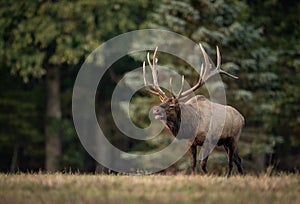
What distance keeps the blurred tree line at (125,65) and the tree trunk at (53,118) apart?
0.04m

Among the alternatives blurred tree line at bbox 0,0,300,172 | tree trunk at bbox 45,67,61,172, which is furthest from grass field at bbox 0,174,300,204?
tree trunk at bbox 45,67,61,172

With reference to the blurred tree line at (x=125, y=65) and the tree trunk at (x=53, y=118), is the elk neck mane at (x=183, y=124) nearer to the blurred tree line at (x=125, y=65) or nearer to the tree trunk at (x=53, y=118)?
the blurred tree line at (x=125, y=65)

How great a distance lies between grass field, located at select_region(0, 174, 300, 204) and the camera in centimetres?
838

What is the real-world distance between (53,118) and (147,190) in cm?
1843

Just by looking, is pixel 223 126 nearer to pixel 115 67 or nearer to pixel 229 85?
pixel 229 85

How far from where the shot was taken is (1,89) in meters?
27.8

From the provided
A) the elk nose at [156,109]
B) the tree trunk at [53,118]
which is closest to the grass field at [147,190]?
the elk nose at [156,109]

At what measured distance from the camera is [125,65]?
2759 cm

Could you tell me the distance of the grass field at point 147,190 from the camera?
27.5ft

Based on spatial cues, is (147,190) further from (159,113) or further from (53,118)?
(53,118)

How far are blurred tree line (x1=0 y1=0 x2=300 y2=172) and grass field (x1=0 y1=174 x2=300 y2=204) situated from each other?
1081 centimetres

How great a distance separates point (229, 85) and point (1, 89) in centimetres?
1044

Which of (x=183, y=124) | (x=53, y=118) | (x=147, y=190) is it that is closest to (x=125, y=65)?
(x=53, y=118)

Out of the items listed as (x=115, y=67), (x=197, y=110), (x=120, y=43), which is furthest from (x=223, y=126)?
(x=115, y=67)
